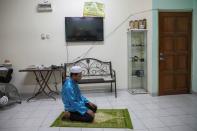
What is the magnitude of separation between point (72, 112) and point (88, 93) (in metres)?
2.10

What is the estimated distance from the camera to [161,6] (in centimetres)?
522

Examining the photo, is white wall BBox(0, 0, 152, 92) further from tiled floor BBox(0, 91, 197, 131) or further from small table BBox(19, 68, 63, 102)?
tiled floor BBox(0, 91, 197, 131)

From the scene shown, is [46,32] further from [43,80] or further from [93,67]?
[93,67]

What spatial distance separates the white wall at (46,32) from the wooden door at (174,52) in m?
0.43

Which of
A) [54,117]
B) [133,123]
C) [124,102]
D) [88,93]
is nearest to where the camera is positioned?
[133,123]

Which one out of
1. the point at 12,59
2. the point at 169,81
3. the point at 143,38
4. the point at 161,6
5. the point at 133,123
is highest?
the point at 161,6

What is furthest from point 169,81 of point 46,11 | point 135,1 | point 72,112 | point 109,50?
point 46,11

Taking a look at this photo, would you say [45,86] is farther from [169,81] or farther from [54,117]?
[169,81]

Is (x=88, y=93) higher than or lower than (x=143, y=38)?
lower

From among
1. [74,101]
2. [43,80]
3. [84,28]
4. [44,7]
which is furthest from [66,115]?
[44,7]

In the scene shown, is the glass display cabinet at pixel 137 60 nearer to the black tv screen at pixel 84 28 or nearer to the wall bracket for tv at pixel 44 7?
the black tv screen at pixel 84 28

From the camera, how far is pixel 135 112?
4254 mm

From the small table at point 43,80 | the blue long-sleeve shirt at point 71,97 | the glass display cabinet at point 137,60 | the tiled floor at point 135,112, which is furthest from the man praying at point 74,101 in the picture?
the glass display cabinet at point 137,60

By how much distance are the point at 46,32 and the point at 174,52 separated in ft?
10.3
